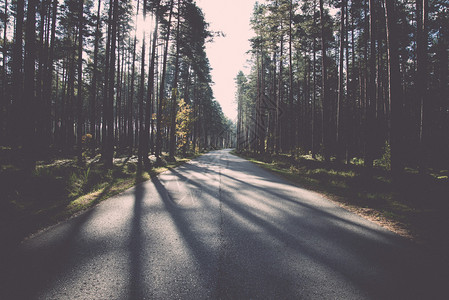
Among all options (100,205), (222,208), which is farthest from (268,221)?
(100,205)

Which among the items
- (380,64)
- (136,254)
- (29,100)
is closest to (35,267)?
(136,254)

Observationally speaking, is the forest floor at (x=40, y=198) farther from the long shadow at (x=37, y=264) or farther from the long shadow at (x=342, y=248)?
the long shadow at (x=342, y=248)

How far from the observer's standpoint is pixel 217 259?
2834mm

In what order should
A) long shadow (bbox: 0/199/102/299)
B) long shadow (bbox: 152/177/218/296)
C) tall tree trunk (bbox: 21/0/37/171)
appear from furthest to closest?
tall tree trunk (bbox: 21/0/37/171) < long shadow (bbox: 152/177/218/296) < long shadow (bbox: 0/199/102/299)

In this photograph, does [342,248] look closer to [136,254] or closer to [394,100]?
[136,254]

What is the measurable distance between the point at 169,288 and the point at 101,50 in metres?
35.5

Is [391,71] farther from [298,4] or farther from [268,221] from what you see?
[298,4]

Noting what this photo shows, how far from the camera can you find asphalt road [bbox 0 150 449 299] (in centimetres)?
222

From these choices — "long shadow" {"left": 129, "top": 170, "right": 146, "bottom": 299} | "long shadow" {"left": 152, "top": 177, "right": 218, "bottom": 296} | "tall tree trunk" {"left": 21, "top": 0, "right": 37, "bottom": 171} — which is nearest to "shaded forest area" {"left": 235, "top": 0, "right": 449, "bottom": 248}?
"long shadow" {"left": 152, "top": 177, "right": 218, "bottom": 296}

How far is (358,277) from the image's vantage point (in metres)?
2.53

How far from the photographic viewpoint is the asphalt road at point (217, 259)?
2223mm

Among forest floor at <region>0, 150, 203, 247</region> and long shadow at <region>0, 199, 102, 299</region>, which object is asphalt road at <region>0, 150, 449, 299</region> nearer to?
long shadow at <region>0, 199, 102, 299</region>

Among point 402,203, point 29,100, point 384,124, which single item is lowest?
point 402,203

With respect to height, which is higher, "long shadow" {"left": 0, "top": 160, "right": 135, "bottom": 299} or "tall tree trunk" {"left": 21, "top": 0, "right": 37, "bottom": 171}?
"tall tree trunk" {"left": 21, "top": 0, "right": 37, "bottom": 171}
